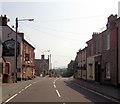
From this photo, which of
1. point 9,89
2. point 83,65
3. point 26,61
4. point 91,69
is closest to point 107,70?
point 9,89

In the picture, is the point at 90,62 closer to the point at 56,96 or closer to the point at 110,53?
the point at 110,53

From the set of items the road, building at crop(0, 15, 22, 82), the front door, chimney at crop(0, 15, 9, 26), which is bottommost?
the road

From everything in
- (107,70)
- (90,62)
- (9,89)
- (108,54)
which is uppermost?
(108,54)

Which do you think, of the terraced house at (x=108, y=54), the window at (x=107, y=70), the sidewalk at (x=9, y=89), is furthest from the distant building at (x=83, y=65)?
the sidewalk at (x=9, y=89)

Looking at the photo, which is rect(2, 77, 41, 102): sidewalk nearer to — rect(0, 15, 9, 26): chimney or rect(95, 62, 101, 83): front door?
rect(95, 62, 101, 83): front door

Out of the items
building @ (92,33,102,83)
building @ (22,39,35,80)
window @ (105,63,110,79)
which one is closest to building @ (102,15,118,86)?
window @ (105,63,110,79)

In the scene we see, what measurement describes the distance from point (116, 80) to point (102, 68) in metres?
7.62

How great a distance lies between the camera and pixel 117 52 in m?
34.1

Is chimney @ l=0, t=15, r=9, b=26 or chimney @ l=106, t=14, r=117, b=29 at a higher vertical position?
chimney @ l=0, t=15, r=9, b=26

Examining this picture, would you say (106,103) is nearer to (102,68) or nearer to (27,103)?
(27,103)

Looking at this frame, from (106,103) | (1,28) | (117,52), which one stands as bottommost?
(106,103)

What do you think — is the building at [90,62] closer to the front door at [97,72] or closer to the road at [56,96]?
the front door at [97,72]

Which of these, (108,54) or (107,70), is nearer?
(108,54)

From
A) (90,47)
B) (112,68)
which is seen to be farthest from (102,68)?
(90,47)
